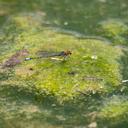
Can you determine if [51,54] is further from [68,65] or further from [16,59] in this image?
[16,59]

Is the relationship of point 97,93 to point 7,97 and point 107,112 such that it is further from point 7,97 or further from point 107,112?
point 7,97

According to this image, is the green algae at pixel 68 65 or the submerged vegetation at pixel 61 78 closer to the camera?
the submerged vegetation at pixel 61 78

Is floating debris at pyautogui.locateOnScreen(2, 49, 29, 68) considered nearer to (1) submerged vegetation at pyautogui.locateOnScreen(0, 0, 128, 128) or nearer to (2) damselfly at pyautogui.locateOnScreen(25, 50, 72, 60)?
(1) submerged vegetation at pyautogui.locateOnScreen(0, 0, 128, 128)

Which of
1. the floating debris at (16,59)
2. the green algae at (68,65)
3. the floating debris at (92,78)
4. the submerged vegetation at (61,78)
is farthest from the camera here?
the floating debris at (16,59)

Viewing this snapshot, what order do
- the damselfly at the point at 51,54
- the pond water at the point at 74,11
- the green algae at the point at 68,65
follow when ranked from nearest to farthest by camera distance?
the green algae at the point at 68,65 → the damselfly at the point at 51,54 → the pond water at the point at 74,11

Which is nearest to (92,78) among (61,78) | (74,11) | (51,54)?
(61,78)

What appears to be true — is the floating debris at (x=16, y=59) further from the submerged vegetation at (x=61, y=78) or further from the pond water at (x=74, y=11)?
the pond water at (x=74, y=11)

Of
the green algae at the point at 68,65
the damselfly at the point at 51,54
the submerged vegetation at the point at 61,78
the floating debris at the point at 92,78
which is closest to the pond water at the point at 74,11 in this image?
the submerged vegetation at the point at 61,78

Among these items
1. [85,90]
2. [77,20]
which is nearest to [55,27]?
[77,20]
